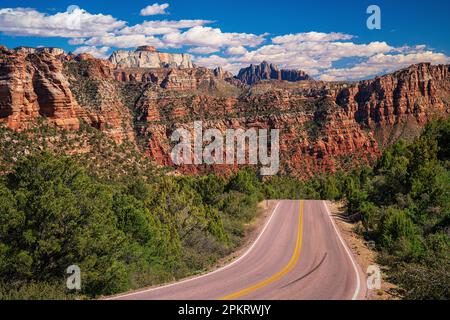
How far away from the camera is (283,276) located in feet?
55.9

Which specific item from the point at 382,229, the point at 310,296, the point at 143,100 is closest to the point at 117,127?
the point at 143,100

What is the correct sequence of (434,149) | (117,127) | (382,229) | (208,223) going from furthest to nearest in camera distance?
(117,127)
(434,149)
(208,223)
(382,229)

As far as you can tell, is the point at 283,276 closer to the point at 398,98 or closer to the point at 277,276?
the point at 277,276

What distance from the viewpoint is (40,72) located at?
54.3m

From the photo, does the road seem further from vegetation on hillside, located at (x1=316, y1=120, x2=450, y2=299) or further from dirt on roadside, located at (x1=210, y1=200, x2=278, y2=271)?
vegetation on hillside, located at (x1=316, y1=120, x2=450, y2=299)

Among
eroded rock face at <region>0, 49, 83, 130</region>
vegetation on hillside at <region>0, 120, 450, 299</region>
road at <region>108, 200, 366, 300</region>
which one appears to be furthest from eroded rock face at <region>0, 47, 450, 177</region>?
road at <region>108, 200, 366, 300</region>

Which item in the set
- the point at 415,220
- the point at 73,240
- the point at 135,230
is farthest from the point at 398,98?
the point at 73,240

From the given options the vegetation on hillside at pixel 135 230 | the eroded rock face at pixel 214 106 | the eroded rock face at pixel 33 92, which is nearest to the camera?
the vegetation on hillside at pixel 135 230

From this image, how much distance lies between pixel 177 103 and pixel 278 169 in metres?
37.0

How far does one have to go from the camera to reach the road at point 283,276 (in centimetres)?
1380

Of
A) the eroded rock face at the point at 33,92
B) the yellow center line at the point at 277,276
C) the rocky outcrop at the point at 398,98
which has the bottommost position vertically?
the yellow center line at the point at 277,276

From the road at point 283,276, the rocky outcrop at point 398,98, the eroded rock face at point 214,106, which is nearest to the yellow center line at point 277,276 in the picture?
the road at point 283,276

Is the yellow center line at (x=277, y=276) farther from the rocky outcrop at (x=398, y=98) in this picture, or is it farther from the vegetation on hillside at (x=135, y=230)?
the rocky outcrop at (x=398, y=98)
